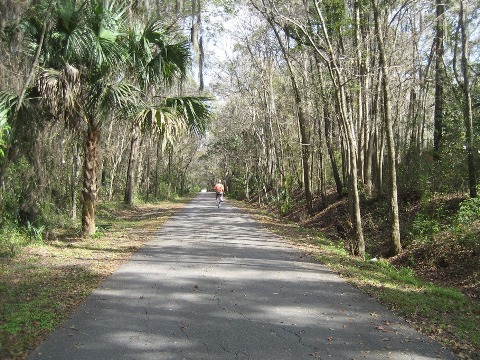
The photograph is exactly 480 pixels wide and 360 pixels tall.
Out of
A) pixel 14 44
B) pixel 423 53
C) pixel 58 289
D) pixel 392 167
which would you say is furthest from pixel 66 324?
pixel 423 53

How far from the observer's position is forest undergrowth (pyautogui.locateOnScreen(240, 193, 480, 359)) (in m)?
5.88

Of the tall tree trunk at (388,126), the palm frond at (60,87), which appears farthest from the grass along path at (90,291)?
the palm frond at (60,87)

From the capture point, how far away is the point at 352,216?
1155 centimetres

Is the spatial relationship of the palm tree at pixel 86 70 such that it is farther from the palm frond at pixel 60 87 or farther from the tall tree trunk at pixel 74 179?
the tall tree trunk at pixel 74 179

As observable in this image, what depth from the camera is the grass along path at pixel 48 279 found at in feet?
16.0

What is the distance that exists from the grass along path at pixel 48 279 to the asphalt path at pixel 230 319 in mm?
226

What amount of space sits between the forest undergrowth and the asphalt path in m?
0.42

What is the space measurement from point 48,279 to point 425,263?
857cm

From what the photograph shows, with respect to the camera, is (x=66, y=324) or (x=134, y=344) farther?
(x=66, y=324)

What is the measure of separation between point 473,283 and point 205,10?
15450 millimetres

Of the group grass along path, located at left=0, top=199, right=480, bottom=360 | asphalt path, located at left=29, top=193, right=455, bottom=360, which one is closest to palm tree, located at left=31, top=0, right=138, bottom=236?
grass along path, located at left=0, top=199, right=480, bottom=360

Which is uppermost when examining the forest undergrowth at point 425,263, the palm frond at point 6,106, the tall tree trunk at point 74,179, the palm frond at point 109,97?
the palm frond at point 109,97

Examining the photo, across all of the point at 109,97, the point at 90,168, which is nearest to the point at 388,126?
the point at 109,97

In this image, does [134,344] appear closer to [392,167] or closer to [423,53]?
[392,167]
